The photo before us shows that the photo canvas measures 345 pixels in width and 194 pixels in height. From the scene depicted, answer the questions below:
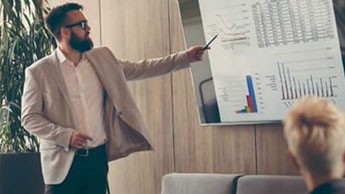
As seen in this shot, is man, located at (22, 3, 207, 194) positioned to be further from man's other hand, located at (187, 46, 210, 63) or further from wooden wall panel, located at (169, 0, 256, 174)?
wooden wall panel, located at (169, 0, 256, 174)

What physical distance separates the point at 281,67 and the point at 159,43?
1146mm

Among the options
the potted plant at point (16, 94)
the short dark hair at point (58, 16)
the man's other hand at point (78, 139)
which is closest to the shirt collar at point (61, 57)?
the short dark hair at point (58, 16)

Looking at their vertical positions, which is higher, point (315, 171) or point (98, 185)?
point (315, 171)

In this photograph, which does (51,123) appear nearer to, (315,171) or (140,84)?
(140,84)

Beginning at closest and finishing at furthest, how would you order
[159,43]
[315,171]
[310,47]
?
[315,171] → [310,47] → [159,43]

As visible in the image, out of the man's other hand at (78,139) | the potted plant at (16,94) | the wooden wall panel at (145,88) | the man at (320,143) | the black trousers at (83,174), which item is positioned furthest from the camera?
the potted plant at (16,94)

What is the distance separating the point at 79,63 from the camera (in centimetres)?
393

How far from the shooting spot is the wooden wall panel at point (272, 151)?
4027mm

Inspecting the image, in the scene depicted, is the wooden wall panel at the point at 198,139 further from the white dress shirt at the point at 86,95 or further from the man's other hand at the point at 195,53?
the white dress shirt at the point at 86,95

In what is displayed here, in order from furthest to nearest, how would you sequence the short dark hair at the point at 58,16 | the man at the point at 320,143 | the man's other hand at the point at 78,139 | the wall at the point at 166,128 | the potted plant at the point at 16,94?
the potted plant at the point at 16,94 → the wall at the point at 166,128 → the short dark hair at the point at 58,16 → the man's other hand at the point at 78,139 → the man at the point at 320,143

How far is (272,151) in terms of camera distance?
13.4 feet

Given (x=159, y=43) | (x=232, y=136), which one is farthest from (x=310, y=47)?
(x=159, y=43)

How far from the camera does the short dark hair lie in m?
3.96

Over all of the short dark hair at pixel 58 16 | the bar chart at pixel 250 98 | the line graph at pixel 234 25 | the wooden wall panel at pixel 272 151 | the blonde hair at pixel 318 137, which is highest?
the short dark hair at pixel 58 16
